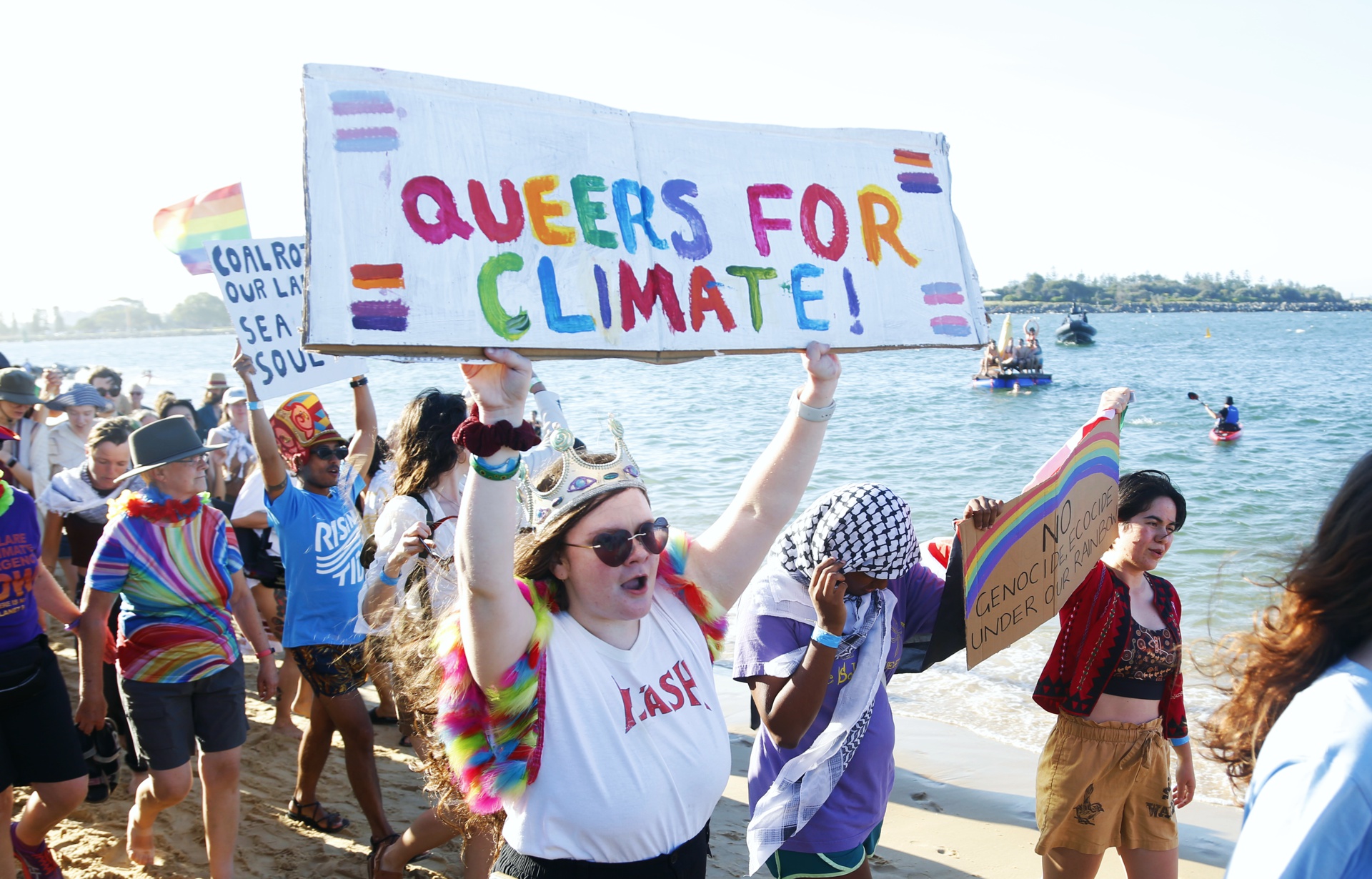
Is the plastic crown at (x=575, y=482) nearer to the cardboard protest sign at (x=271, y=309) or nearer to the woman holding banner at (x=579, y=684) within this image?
the woman holding banner at (x=579, y=684)

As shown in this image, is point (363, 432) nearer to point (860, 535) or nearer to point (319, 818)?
point (319, 818)

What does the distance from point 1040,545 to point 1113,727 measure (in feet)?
2.38

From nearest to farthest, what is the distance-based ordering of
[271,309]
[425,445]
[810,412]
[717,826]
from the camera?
[810,412]
[425,445]
[717,826]
[271,309]

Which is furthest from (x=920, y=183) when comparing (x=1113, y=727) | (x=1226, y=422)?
(x=1226, y=422)

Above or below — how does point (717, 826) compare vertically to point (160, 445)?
below

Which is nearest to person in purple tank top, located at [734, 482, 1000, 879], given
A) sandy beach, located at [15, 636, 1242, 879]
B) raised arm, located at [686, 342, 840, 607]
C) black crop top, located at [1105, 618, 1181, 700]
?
raised arm, located at [686, 342, 840, 607]

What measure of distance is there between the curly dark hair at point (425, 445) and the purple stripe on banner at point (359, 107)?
217 cm

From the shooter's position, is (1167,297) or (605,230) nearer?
(605,230)

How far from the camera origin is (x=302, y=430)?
4.42m

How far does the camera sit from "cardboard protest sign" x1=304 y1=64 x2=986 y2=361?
185cm

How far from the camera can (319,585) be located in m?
4.29

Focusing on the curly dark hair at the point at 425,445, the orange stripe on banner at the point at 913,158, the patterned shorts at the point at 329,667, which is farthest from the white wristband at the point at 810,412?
the patterned shorts at the point at 329,667

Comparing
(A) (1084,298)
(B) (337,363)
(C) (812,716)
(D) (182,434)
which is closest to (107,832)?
(D) (182,434)

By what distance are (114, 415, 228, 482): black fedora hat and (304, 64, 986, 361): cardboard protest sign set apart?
2.42 m
